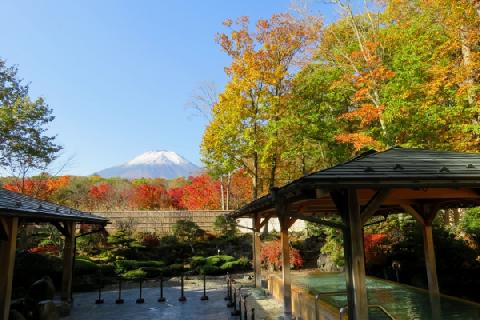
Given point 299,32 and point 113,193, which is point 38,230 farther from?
point 299,32

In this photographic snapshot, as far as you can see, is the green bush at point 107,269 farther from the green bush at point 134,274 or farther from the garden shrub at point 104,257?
the garden shrub at point 104,257

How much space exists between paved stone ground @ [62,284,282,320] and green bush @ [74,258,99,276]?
7.98 feet

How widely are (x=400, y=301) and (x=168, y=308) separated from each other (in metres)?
6.63

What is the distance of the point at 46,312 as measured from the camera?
328 inches

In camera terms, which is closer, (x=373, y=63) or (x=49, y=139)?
(x=373, y=63)

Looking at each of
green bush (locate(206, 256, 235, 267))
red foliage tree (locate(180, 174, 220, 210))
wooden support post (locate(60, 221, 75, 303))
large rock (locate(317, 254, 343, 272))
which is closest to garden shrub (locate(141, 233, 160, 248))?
green bush (locate(206, 256, 235, 267))

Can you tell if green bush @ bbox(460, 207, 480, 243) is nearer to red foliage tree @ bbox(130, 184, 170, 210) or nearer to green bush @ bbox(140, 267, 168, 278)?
green bush @ bbox(140, 267, 168, 278)

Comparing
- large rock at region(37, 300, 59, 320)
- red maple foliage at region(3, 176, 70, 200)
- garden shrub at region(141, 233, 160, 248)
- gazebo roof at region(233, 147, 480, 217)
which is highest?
red maple foliage at region(3, 176, 70, 200)

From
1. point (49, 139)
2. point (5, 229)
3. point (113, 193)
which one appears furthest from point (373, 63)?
point (113, 193)

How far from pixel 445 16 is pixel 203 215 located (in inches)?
669

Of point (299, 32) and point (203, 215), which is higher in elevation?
point (299, 32)

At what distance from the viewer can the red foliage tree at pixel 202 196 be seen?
30344mm

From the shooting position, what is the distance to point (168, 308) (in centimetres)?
1087

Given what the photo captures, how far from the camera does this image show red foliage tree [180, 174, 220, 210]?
30.3 meters
